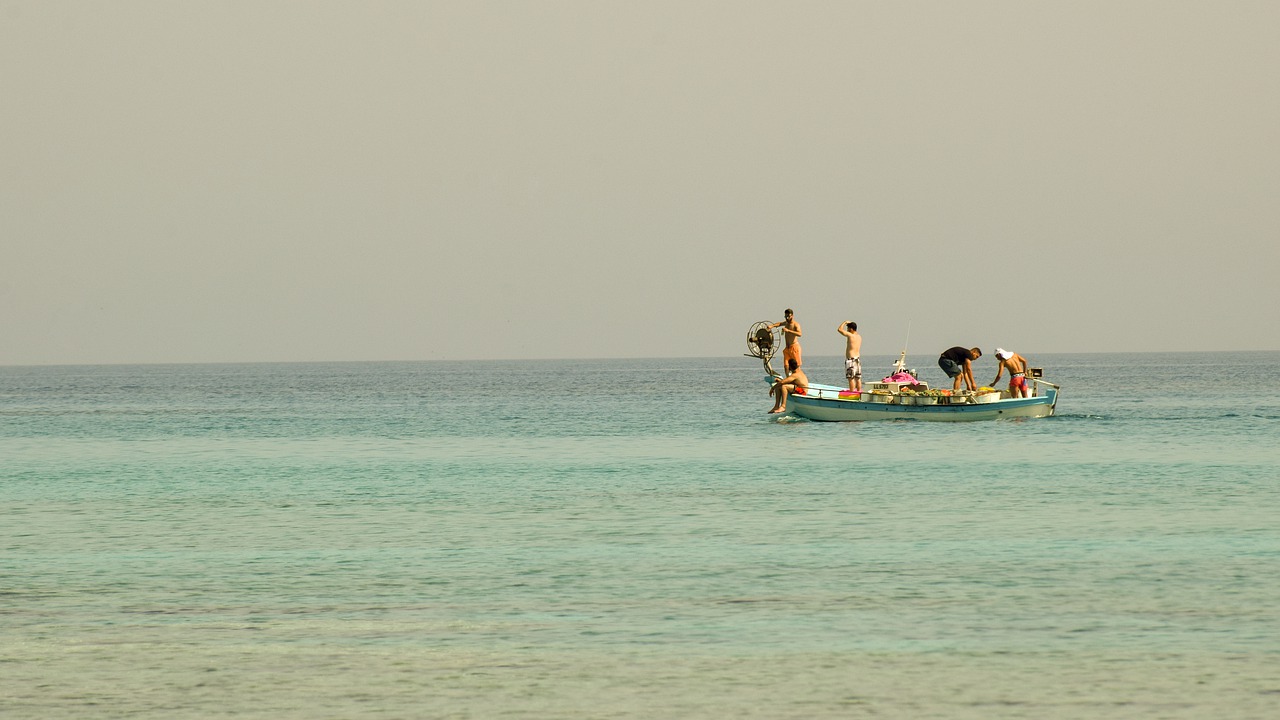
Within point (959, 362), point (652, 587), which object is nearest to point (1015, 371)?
point (959, 362)

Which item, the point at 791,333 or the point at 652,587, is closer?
the point at 652,587

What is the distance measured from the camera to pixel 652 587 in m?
14.5

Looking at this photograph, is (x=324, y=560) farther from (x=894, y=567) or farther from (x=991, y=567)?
(x=991, y=567)

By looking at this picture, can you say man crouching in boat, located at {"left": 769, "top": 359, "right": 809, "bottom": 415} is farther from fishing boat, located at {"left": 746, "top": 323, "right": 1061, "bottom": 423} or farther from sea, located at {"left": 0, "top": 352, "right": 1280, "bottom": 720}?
sea, located at {"left": 0, "top": 352, "right": 1280, "bottom": 720}

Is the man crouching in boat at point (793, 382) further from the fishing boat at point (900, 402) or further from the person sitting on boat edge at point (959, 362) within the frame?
the person sitting on boat edge at point (959, 362)

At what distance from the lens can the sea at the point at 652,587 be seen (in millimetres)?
9898

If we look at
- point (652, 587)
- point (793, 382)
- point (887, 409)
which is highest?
point (793, 382)

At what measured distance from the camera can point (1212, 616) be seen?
41.0ft

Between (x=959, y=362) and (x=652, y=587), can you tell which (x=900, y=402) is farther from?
(x=652, y=587)

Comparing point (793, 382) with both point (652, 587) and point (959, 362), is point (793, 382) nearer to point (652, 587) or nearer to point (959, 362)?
point (959, 362)

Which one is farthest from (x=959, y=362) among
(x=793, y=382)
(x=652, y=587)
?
(x=652, y=587)

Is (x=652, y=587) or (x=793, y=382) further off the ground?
(x=793, y=382)

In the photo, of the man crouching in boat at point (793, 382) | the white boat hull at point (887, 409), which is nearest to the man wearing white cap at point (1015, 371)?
the white boat hull at point (887, 409)

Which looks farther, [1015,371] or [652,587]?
[1015,371]
